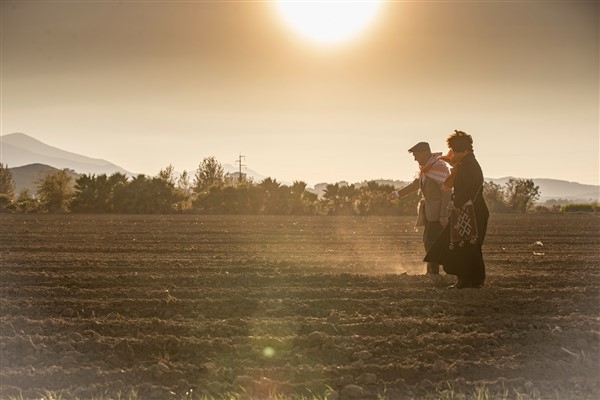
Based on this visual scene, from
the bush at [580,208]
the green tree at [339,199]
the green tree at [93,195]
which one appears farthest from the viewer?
the bush at [580,208]

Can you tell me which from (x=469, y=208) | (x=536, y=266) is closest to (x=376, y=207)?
(x=536, y=266)

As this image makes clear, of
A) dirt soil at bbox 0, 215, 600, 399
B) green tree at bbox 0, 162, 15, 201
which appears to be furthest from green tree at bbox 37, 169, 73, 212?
dirt soil at bbox 0, 215, 600, 399

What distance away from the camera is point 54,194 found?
34344 millimetres

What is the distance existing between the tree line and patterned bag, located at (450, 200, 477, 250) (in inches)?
989

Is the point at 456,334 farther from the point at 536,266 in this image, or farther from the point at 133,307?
the point at 536,266

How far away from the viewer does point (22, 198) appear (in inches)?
1406

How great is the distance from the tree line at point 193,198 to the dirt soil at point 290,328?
20786 mm

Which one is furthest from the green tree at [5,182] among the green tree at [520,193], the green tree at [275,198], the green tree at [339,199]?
the green tree at [520,193]

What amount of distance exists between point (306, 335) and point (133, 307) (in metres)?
2.27

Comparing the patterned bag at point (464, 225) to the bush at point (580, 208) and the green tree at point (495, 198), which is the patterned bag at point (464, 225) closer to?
the green tree at point (495, 198)

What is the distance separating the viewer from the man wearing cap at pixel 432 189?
10297mm

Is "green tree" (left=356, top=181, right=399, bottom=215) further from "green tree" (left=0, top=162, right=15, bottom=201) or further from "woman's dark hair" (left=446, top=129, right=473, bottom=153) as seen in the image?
"woman's dark hair" (left=446, top=129, right=473, bottom=153)

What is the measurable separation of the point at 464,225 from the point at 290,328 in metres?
2.91

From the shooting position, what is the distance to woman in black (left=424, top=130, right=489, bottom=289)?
9.35 metres
